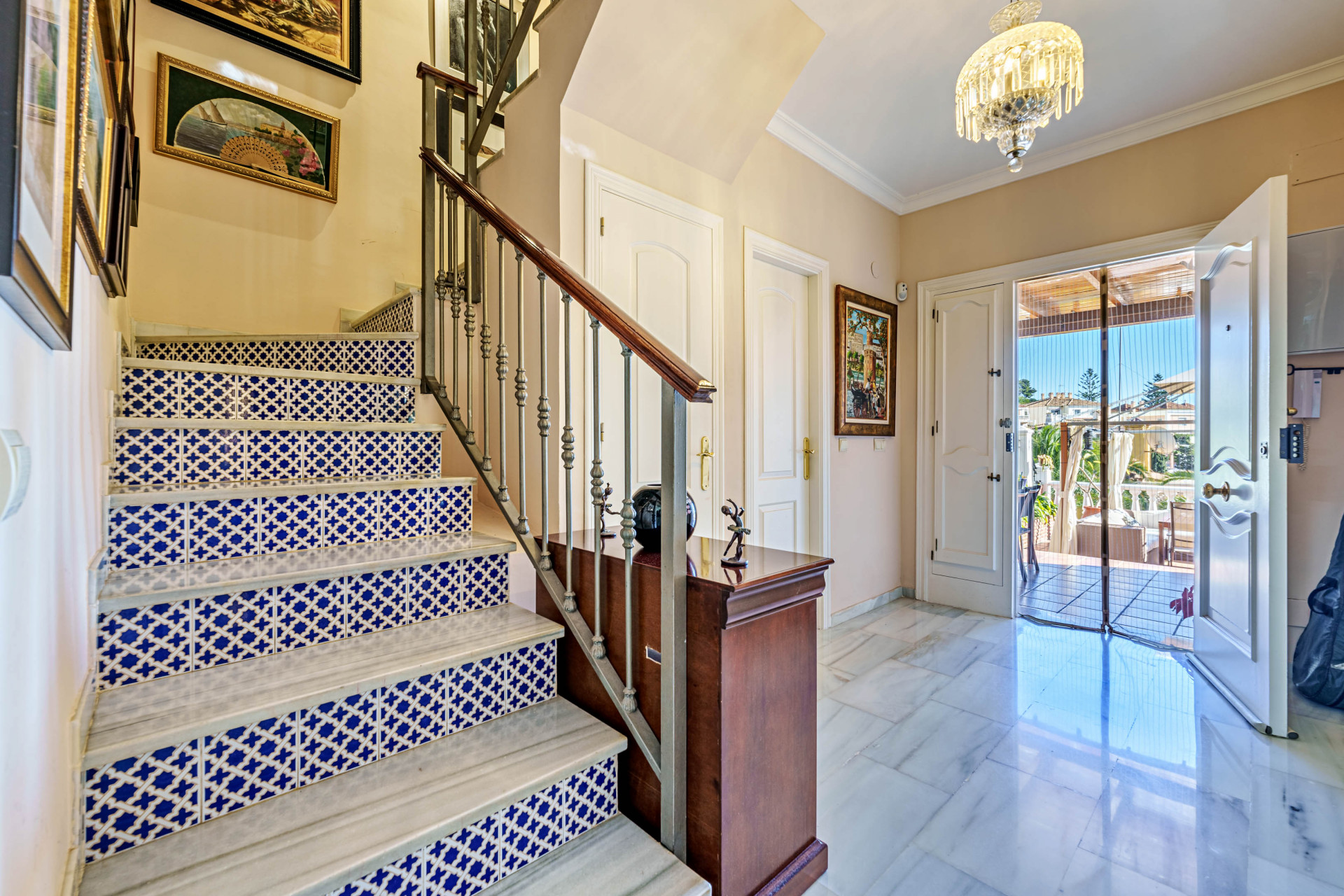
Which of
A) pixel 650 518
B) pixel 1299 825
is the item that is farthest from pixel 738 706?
pixel 1299 825

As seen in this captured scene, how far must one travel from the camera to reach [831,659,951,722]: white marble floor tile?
245cm

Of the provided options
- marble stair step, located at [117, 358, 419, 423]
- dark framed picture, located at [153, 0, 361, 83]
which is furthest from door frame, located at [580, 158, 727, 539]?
dark framed picture, located at [153, 0, 361, 83]

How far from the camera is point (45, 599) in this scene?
2.33 ft

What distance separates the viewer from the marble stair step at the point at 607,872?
1.11 m

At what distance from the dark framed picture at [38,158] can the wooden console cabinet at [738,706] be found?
3.37 ft

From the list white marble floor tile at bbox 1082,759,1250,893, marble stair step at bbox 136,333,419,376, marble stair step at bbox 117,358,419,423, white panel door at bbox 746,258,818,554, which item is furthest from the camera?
white panel door at bbox 746,258,818,554

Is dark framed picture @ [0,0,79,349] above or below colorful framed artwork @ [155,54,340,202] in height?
below

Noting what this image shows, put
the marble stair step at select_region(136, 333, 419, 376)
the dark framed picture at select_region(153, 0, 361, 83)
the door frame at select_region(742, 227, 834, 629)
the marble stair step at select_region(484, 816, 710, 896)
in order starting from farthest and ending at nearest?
1. the door frame at select_region(742, 227, 834, 629)
2. the dark framed picture at select_region(153, 0, 361, 83)
3. the marble stair step at select_region(136, 333, 419, 376)
4. the marble stair step at select_region(484, 816, 710, 896)

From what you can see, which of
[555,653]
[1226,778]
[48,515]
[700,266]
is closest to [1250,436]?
[1226,778]

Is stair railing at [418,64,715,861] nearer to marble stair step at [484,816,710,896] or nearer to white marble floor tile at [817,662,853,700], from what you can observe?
marble stair step at [484,816,710,896]

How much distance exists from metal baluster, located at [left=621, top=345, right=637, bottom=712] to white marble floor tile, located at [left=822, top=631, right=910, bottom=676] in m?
1.88

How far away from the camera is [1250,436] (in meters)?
2.34

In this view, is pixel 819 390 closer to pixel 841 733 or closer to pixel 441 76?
pixel 841 733

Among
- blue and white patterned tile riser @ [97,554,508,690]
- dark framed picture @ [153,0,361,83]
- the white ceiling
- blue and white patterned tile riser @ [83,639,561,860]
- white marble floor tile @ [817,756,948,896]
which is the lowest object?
white marble floor tile @ [817,756,948,896]
